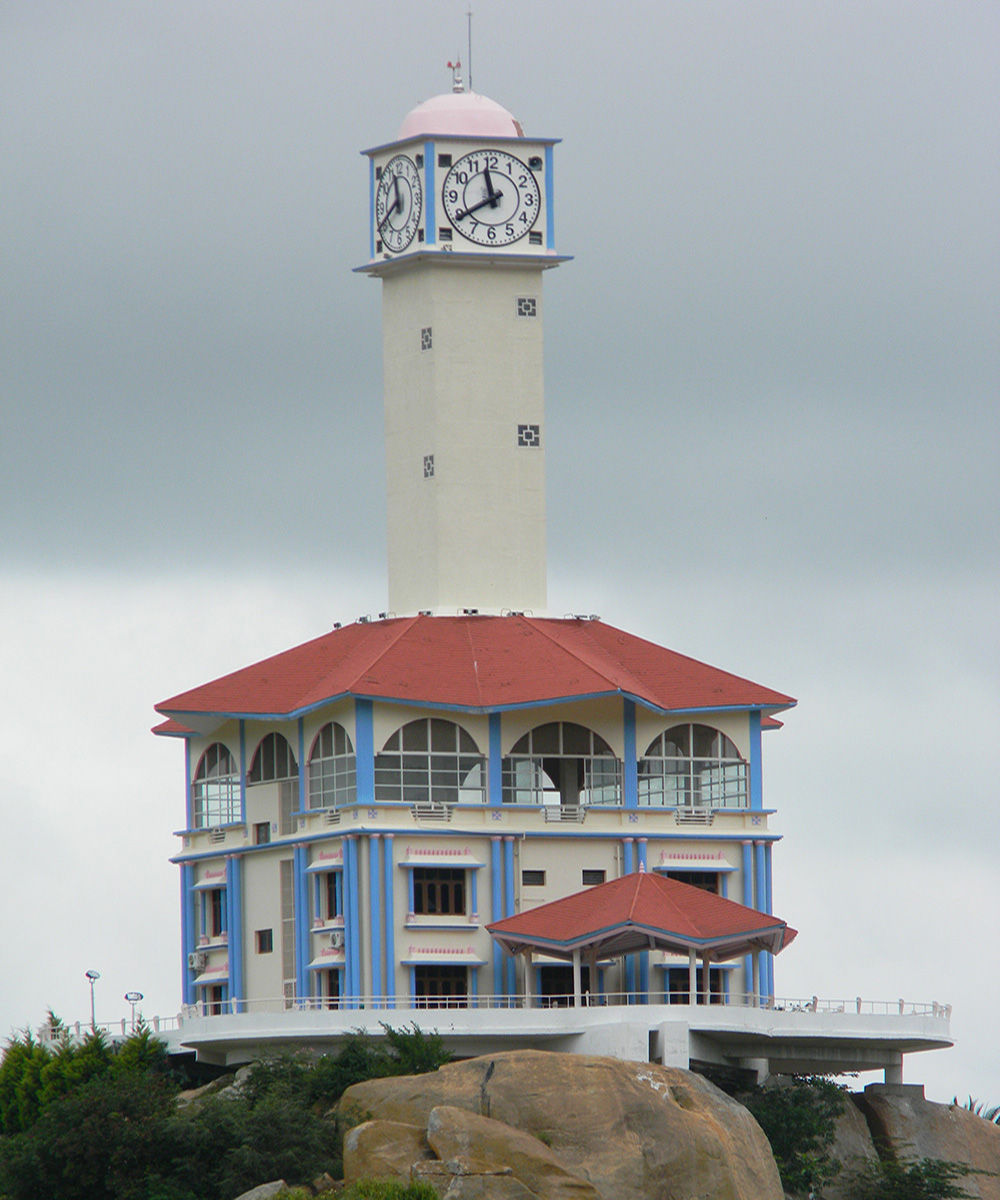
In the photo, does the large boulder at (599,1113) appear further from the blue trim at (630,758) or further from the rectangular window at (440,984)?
the blue trim at (630,758)

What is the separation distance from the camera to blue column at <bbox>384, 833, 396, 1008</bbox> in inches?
3423

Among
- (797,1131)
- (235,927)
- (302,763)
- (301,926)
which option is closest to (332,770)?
(302,763)

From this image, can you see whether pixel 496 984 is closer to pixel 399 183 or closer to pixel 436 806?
pixel 436 806

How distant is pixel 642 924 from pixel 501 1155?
1026 cm

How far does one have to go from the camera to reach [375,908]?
87.1m

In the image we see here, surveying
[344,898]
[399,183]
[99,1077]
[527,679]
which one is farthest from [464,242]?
[99,1077]

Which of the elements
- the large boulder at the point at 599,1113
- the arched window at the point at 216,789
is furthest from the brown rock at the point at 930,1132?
the arched window at the point at 216,789

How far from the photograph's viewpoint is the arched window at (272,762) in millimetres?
91875

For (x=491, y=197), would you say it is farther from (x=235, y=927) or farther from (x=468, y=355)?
(x=235, y=927)

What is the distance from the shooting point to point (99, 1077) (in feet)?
282

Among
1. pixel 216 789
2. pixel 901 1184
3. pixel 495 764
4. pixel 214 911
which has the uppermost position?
pixel 495 764

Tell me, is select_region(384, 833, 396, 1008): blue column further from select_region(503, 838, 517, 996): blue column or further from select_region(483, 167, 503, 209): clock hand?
select_region(483, 167, 503, 209): clock hand

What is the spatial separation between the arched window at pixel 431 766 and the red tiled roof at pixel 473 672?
112 centimetres

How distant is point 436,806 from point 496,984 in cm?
483
